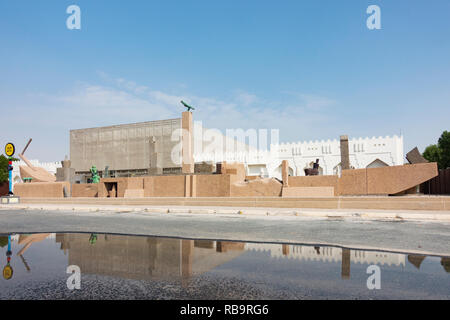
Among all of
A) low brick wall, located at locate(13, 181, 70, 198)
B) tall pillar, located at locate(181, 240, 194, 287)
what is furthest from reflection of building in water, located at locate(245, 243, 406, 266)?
low brick wall, located at locate(13, 181, 70, 198)

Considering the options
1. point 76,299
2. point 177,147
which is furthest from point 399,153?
point 76,299

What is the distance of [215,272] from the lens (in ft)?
14.4

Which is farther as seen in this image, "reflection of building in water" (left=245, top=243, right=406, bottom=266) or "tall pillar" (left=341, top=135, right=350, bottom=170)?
"tall pillar" (left=341, top=135, right=350, bottom=170)

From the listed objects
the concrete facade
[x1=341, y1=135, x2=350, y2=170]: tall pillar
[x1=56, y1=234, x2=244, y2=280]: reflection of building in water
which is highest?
the concrete facade

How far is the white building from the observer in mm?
42906

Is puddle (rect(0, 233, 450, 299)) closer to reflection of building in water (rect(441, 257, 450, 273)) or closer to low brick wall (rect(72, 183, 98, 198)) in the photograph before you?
reflection of building in water (rect(441, 257, 450, 273))

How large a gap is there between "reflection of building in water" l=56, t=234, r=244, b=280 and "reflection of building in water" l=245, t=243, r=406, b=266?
0.67 meters

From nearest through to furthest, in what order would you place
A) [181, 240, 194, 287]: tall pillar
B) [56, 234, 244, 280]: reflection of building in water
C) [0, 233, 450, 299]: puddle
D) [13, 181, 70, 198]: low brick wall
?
[0, 233, 450, 299]: puddle
[181, 240, 194, 287]: tall pillar
[56, 234, 244, 280]: reflection of building in water
[13, 181, 70, 198]: low brick wall

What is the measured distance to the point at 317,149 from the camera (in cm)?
4741

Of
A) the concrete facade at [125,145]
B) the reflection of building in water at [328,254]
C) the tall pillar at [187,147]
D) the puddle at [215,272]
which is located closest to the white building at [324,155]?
the concrete facade at [125,145]

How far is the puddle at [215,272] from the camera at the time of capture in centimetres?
347

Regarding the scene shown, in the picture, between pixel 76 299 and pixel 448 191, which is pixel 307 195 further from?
pixel 76 299

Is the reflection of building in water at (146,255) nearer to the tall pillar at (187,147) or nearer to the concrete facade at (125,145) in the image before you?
the tall pillar at (187,147)

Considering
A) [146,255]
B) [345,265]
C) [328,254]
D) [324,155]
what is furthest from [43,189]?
[324,155]
